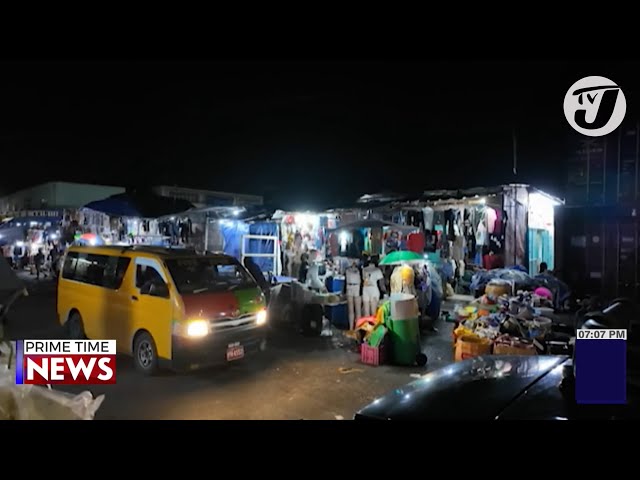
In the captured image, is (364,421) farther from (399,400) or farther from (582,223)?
(582,223)

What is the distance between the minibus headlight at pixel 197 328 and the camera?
20.6 feet

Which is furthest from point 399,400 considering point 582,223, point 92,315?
point 582,223

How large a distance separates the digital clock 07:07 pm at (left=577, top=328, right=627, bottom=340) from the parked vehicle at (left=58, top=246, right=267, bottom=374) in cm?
498

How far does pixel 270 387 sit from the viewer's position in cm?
631

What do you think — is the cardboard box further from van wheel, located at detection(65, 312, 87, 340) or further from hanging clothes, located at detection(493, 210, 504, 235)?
van wheel, located at detection(65, 312, 87, 340)

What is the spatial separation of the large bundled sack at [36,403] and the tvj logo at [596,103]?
811 cm

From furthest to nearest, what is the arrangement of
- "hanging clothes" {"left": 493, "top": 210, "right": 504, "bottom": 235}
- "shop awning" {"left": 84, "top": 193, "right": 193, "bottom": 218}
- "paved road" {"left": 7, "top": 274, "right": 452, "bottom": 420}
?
"shop awning" {"left": 84, "top": 193, "right": 193, "bottom": 218}, "hanging clothes" {"left": 493, "top": 210, "right": 504, "bottom": 235}, "paved road" {"left": 7, "top": 274, "right": 452, "bottom": 420}

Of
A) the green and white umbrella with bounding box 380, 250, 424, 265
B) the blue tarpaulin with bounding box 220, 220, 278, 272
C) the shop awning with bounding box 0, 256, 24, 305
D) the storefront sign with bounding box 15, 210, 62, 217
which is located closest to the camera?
the shop awning with bounding box 0, 256, 24, 305

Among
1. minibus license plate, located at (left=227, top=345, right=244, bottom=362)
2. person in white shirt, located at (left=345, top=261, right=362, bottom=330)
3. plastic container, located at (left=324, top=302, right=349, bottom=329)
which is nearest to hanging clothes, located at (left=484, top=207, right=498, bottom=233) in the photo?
person in white shirt, located at (left=345, top=261, right=362, bottom=330)

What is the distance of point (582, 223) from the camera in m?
9.33

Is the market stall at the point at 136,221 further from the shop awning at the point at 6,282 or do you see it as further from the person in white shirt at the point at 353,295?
the shop awning at the point at 6,282

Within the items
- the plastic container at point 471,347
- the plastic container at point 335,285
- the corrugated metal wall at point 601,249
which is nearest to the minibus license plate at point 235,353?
the plastic container at point 471,347

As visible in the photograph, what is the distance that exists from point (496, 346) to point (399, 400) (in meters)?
4.58

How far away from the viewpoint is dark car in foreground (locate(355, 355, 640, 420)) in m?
2.32
